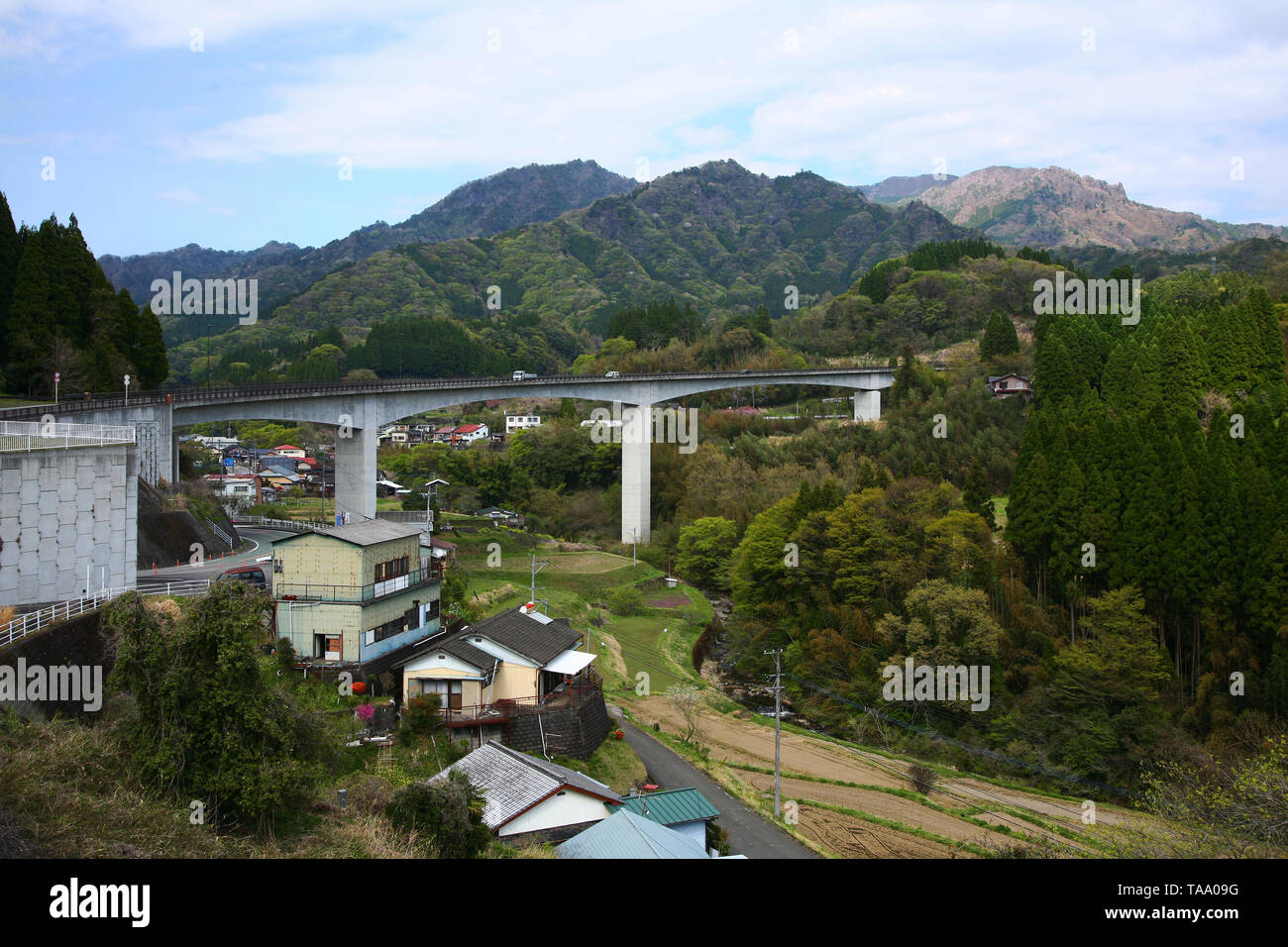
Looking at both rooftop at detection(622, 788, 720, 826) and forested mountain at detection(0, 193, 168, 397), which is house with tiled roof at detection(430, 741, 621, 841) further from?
forested mountain at detection(0, 193, 168, 397)

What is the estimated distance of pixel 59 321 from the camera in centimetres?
3441

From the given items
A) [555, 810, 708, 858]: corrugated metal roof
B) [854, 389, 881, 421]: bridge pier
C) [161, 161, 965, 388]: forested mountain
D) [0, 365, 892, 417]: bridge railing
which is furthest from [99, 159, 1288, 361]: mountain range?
[555, 810, 708, 858]: corrugated metal roof

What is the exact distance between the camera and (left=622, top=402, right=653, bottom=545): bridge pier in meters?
56.1

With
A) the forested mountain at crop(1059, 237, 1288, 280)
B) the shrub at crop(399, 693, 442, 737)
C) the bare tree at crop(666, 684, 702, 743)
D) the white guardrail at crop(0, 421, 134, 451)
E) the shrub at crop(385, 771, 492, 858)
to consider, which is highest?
the forested mountain at crop(1059, 237, 1288, 280)

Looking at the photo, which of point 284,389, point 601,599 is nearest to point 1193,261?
point 601,599

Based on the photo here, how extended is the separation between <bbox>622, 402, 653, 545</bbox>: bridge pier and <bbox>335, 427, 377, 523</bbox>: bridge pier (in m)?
18.2

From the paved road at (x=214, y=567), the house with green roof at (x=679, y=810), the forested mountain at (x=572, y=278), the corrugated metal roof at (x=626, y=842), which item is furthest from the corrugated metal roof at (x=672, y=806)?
the forested mountain at (x=572, y=278)

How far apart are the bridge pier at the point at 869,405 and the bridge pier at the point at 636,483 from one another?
1651 centimetres

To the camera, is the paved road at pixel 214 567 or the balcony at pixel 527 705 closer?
the balcony at pixel 527 705

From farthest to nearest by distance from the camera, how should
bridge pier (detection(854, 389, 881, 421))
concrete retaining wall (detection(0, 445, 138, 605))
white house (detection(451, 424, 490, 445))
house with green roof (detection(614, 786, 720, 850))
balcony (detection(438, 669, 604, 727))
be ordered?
white house (detection(451, 424, 490, 445)), bridge pier (detection(854, 389, 881, 421)), balcony (detection(438, 669, 604, 727)), concrete retaining wall (detection(0, 445, 138, 605)), house with green roof (detection(614, 786, 720, 850))

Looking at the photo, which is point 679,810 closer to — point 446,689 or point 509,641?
point 446,689

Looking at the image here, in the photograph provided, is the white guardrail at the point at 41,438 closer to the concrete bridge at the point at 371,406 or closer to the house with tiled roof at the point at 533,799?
the concrete bridge at the point at 371,406

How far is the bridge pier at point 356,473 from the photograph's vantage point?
40781mm
